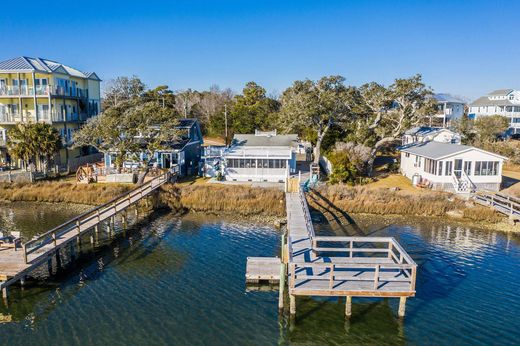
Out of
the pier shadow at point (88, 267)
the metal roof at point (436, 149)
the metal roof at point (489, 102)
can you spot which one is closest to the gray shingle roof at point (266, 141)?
the metal roof at point (436, 149)

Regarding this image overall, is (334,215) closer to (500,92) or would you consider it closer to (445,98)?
(445,98)

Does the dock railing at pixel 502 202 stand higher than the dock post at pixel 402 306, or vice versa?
the dock railing at pixel 502 202

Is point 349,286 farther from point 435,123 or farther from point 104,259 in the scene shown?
point 435,123

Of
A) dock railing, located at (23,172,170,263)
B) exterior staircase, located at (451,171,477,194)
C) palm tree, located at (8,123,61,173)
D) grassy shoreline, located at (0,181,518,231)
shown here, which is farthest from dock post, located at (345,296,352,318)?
palm tree, located at (8,123,61,173)

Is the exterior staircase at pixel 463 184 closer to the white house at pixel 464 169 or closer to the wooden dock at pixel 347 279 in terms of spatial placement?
the white house at pixel 464 169

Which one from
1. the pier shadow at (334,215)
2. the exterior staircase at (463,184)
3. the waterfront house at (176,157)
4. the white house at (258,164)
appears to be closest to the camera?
the pier shadow at (334,215)

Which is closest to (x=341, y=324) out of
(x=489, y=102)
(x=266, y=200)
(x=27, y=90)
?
(x=266, y=200)
